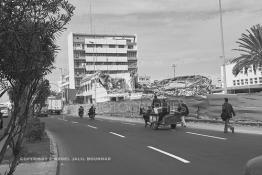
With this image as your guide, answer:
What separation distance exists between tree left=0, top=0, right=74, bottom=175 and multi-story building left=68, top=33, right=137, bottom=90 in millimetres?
Result: 132420

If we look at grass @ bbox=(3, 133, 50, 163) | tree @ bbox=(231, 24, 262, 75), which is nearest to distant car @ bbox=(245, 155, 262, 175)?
grass @ bbox=(3, 133, 50, 163)

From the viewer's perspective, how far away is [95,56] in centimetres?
14175

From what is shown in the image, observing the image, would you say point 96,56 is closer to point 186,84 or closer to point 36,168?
point 186,84

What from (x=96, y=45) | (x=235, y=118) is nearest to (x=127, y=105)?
(x=235, y=118)

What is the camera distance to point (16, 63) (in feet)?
19.2

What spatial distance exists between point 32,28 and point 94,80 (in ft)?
299

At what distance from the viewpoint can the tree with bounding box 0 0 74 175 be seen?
5.44m


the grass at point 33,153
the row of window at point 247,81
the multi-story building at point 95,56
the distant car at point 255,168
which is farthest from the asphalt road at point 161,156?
the multi-story building at point 95,56

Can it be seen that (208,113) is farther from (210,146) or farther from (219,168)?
(219,168)

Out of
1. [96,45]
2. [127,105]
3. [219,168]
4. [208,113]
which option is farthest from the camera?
[96,45]

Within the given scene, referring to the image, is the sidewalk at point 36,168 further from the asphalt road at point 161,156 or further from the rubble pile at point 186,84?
the rubble pile at point 186,84

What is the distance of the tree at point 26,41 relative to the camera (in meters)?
5.44

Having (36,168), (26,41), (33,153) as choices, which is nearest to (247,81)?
(33,153)

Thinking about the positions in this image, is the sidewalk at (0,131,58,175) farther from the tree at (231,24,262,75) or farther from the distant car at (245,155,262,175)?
the tree at (231,24,262,75)
